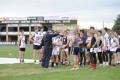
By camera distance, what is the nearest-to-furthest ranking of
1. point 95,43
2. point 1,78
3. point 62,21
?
1. point 1,78
2. point 95,43
3. point 62,21

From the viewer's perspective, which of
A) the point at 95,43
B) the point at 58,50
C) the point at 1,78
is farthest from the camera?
the point at 58,50

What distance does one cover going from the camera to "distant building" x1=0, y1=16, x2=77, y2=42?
103312mm

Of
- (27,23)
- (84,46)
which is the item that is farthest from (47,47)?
(27,23)

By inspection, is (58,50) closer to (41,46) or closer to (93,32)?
(41,46)

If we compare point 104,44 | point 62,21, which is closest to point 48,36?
point 104,44

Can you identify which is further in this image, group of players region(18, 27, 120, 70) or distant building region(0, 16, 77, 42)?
distant building region(0, 16, 77, 42)

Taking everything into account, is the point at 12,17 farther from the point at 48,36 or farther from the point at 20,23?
the point at 48,36

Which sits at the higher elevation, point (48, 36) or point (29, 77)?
point (48, 36)

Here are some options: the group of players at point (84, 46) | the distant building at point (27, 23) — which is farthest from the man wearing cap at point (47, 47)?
the distant building at point (27, 23)

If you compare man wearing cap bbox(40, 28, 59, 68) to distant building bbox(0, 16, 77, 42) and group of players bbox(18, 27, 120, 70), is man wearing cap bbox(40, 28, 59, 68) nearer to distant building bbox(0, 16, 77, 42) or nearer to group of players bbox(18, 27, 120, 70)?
group of players bbox(18, 27, 120, 70)

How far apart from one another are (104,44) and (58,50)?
7.82 feet

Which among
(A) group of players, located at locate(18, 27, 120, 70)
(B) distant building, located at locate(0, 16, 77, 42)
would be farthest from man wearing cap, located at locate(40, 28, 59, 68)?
(B) distant building, located at locate(0, 16, 77, 42)

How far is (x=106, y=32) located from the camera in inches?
714

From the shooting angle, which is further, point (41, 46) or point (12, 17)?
point (12, 17)
